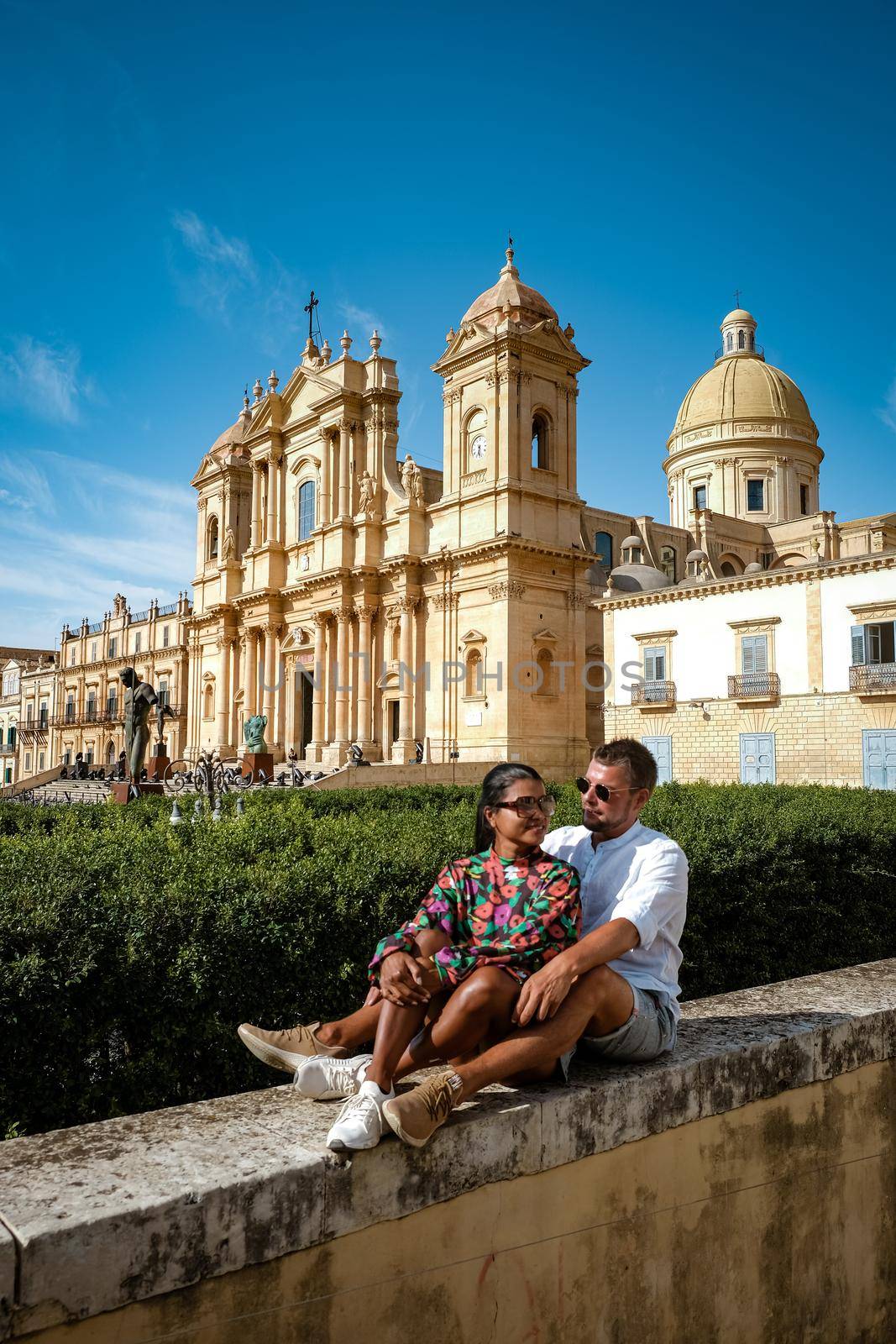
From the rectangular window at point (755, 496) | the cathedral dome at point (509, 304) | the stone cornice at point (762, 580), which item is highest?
the cathedral dome at point (509, 304)

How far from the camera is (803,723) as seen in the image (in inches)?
1106

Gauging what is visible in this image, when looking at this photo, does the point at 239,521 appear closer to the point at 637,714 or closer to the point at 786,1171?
the point at 637,714

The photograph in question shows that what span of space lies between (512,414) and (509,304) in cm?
413

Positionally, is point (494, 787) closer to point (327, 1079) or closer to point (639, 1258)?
point (327, 1079)

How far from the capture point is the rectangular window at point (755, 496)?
53938 millimetres

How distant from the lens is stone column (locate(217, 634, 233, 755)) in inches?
1864

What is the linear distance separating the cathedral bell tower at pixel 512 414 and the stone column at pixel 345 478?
5.04 metres

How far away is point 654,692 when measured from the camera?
31.6 meters

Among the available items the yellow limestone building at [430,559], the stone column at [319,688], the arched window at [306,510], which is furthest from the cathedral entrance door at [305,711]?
the arched window at [306,510]

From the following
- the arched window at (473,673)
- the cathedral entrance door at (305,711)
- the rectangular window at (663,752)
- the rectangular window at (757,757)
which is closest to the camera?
the rectangular window at (757,757)

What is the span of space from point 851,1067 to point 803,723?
25.7 m

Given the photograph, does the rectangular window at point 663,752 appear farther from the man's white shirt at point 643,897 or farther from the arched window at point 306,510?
the man's white shirt at point 643,897

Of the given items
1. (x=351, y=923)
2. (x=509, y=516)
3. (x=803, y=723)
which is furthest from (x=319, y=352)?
(x=351, y=923)

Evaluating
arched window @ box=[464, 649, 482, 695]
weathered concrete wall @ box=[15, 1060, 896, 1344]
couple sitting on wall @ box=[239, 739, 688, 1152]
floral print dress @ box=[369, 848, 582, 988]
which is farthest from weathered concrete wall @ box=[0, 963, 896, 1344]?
arched window @ box=[464, 649, 482, 695]
